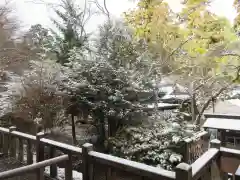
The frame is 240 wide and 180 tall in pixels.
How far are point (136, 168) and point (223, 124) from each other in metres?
3.68

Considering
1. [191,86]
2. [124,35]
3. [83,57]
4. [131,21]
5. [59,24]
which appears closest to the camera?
[83,57]

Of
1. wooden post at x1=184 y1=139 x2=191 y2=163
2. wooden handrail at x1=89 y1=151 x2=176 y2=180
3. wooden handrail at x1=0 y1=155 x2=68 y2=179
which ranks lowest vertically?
wooden post at x1=184 y1=139 x2=191 y2=163

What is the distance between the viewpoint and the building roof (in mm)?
4520

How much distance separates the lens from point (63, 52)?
28.0 feet

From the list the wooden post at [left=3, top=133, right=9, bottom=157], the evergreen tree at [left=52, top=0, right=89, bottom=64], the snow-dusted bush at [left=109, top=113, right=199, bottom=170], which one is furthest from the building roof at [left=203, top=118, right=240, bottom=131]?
the evergreen tree at [left=52, top=0, right=89, bottom=64]

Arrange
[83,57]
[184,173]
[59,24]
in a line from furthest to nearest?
[59,24]
[83,57]
[184,173]

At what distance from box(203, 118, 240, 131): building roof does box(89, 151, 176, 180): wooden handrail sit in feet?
10.9

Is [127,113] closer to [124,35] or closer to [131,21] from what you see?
[124,35]

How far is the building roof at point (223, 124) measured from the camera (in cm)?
452

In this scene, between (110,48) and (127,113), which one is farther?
(110,48)

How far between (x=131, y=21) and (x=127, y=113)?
328cm

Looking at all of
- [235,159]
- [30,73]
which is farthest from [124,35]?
[235,159]

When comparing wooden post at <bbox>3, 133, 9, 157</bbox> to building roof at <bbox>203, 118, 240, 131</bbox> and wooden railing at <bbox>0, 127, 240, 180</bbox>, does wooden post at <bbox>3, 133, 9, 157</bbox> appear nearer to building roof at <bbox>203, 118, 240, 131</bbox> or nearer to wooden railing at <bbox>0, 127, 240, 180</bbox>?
wooden railing at <bbox>0, 127, 240, 180</bbox>

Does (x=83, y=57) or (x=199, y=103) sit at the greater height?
(x=83, y=57)
